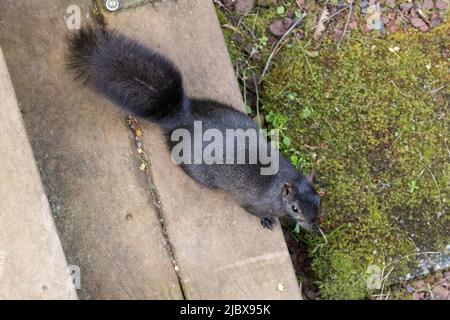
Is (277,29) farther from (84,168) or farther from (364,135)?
(84,168)

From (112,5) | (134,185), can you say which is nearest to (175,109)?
(134,185)

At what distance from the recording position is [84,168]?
288 cm

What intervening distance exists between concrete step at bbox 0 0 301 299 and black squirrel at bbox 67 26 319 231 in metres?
0.12

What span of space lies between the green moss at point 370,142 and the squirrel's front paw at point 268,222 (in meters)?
0.30

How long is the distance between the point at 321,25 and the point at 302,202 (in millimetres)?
1109

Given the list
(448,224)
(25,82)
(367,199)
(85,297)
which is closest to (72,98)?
(25,82)

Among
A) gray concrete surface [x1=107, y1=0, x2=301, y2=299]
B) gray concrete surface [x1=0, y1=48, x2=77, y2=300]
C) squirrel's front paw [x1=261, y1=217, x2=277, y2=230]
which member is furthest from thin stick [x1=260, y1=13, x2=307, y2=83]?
gray concrete surface [x1=0, y1=48, x2=77, y2=300]

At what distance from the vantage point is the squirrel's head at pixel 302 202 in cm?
302

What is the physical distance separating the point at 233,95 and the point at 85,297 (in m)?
1.27

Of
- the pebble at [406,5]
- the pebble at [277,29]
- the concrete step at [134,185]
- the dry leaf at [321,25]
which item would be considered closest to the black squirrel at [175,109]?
the concrete step at [134,185]

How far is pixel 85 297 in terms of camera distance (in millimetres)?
2795

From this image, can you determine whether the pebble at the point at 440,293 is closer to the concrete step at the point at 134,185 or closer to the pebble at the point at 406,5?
the concrete step at the point at 134,185

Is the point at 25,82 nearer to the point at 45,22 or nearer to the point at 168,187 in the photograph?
the point at 45,22

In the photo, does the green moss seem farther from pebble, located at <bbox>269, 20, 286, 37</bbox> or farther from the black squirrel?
the black squirrel
